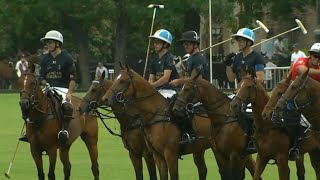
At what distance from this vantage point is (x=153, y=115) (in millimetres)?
18219

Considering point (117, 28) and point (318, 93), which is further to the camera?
point (117, 28)

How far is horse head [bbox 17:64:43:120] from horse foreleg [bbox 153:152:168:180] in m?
2.31

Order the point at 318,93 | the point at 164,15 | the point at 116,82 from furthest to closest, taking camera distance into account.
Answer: the point at 164,15, the point at 116,82, the point at 318,93

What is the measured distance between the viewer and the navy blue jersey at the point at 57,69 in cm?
2003

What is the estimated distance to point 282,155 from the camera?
1678 centimetres


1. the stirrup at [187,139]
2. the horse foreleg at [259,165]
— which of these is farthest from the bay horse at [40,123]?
the horse foreleg at [259,165]

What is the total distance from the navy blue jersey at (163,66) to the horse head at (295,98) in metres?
3.23

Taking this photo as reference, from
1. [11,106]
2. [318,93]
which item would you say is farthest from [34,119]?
[11,106]

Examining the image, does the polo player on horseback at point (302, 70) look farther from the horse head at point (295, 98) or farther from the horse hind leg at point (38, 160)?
the horse hind leg at point (38, 160)

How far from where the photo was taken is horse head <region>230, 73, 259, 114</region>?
1659 cm

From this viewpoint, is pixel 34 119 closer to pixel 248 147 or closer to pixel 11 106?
pixel 248 147

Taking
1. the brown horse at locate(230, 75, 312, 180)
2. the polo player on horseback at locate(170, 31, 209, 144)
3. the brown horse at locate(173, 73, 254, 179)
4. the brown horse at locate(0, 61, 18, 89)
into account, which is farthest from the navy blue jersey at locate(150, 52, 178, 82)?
the brown horse at locate(0, 61, 18, 89)

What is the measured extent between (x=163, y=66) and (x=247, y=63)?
5.21ft

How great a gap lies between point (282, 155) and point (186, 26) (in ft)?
158
